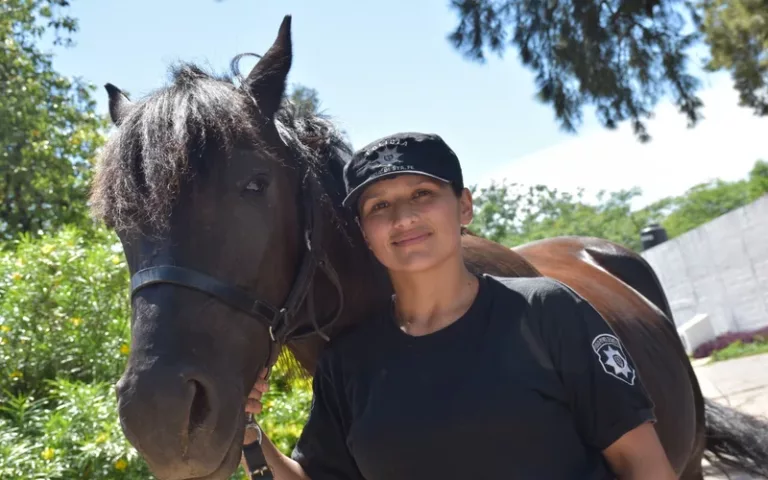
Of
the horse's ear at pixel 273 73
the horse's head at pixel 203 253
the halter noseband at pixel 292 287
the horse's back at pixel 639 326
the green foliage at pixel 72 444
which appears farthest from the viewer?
the green foliage at pixel 72 444

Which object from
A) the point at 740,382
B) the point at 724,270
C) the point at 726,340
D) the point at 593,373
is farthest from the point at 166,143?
the point at 724,270

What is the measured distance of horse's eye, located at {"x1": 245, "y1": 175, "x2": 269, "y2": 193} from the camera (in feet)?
5.46

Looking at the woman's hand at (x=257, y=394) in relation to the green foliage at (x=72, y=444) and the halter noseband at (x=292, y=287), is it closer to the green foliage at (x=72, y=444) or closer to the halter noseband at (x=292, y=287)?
the halter noseband at (x=292, y=287)

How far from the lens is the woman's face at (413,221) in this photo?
164 cm

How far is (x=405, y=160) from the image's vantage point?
162cm

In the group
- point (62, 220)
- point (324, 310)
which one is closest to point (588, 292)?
point (324, 310)

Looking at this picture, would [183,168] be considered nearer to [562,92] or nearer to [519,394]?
[519,394]

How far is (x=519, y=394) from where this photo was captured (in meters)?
1.46

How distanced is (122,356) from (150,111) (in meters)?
2.81

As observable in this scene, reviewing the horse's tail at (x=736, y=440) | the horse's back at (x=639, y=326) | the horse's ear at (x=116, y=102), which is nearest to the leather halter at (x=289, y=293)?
the horse's ear at (x=116, y=102)

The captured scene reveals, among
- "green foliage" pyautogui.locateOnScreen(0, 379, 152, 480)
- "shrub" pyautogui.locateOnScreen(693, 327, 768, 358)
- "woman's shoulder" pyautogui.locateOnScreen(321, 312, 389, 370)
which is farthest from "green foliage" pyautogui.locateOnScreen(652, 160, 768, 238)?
"woman's shoulder" pyautogui.locateOnScreen(321, 312, 389, 370)

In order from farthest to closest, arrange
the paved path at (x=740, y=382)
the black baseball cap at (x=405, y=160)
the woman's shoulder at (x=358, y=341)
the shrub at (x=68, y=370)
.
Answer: the paved path at (x=740, y=382) → the shrub at (x=68, y=370) → the woman's shoulder at (x=358, y=341) → the black baseball cap at (x=405, y=160)

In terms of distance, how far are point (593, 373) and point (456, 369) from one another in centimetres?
28

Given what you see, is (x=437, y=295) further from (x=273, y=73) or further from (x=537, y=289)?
(x=273, y=73)
